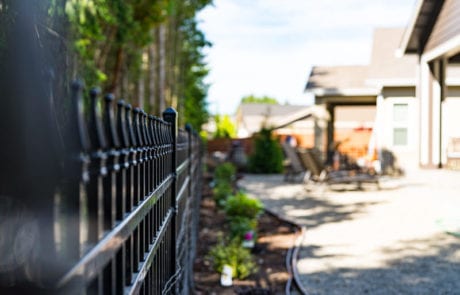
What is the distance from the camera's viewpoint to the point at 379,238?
8453 mm

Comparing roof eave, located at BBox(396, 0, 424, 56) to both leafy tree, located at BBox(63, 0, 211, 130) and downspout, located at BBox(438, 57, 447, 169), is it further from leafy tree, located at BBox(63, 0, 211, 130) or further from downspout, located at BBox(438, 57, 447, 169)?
leafy tree, located at BBox(63, 0, 211, 130)

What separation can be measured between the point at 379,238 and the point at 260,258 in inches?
85.2

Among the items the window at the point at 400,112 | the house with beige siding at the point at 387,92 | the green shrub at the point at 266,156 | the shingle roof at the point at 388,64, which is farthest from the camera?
the green shrub at the point at 266,156

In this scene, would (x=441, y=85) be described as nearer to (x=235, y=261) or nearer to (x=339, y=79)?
(x=339, y=79)

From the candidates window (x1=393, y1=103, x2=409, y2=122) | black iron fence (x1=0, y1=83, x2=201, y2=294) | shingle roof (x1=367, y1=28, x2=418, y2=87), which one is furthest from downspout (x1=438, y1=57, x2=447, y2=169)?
black iron fence (x1=0, y1=83, x2=201, y2=294)

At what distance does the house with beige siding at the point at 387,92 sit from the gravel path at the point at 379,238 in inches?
186

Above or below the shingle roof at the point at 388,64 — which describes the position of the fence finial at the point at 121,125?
below

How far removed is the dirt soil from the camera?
19.2 feet

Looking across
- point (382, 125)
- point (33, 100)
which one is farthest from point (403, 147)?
point (33, 100)

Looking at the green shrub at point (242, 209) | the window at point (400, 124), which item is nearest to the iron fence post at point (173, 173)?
the green shrub at point (242, 209)

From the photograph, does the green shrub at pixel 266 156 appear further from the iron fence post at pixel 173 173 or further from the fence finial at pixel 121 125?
the fence finial at pixel 121 125

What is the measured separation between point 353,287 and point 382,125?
15.9 metres

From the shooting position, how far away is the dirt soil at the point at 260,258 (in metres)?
5.87

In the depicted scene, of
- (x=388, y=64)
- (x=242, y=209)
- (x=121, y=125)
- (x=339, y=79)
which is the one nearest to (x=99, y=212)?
(x=121, y=125)
